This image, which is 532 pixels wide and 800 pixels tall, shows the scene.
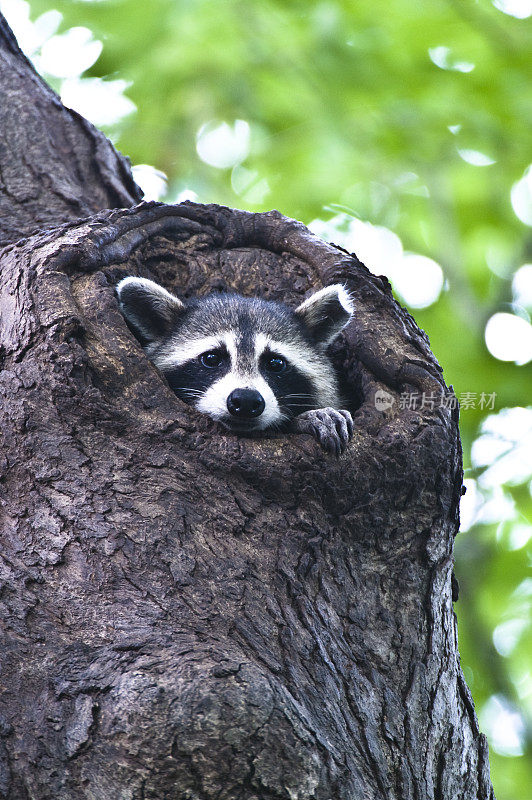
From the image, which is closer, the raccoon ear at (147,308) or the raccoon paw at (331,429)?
the raccoon paw at (331,429)

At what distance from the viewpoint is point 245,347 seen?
5.48 metres

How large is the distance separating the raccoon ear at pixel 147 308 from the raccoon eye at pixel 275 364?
70cm

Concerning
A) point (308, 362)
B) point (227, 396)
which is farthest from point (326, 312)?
point (227, 396)

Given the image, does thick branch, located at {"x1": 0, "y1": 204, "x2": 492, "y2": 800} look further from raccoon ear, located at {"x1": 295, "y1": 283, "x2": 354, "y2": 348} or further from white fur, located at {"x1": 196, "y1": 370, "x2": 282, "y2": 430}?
white fur, located at {"x1": 196, "y1": 370, "x2": 282, "y2": 430}

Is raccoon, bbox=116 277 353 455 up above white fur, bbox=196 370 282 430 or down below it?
above

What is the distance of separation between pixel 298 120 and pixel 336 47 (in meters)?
0.84

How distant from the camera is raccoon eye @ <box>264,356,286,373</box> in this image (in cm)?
561

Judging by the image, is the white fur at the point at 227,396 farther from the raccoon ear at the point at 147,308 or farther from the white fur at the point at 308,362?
the raccoon ear at the point at 147,308

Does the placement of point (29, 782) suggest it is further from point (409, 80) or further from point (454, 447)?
point (409, 80)

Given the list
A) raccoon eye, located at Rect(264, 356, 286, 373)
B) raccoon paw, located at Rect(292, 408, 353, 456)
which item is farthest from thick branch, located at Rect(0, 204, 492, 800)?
raccoon eye, located at Rect(264, 356, 286, 373)

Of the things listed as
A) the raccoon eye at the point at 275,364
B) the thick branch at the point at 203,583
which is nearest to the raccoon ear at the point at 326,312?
the raccoon eye at the point at 275,364

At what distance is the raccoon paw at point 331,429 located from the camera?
3734mm

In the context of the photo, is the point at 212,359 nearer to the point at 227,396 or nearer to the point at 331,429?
the point at 227,396

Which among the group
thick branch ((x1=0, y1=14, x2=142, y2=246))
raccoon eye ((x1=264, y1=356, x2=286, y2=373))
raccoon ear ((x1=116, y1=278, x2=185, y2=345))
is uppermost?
thick branch ((x1=0, y1=14, x2=142, y2=246))
